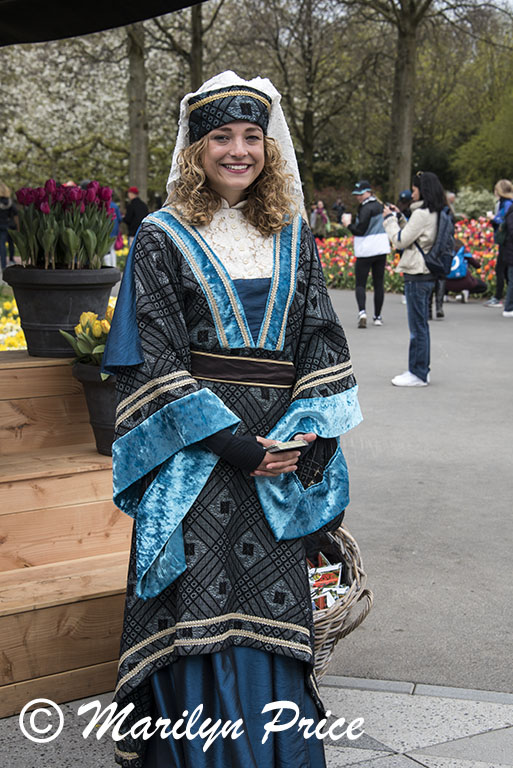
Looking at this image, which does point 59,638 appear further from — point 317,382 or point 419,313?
point 419,313

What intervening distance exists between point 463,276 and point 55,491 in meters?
12.4

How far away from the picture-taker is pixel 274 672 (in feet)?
8.99

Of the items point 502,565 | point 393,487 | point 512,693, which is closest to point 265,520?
point 512,693

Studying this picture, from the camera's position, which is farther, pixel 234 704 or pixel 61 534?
pixel 61 534

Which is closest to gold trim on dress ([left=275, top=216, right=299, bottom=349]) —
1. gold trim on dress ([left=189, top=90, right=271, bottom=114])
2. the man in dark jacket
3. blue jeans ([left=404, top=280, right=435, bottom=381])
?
gold trim on dress ([left=189, top=90, right=271, bottom=114])

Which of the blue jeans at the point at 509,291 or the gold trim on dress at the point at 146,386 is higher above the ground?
the gold trim on dress at the point at 146,386

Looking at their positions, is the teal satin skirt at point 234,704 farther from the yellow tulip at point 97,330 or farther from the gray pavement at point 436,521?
the yellow tulip at point 97,330

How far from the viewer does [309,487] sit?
2807 mm

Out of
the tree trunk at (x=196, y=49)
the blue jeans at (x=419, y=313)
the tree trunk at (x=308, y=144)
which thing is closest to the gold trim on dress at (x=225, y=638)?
the blue jeans at (x=419, y=313)

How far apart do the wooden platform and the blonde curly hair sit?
139 centimetres

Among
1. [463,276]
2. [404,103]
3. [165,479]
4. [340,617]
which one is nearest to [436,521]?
[340,617]

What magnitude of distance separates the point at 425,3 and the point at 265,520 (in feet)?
69.8

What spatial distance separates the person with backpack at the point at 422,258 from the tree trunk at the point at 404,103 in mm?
13834

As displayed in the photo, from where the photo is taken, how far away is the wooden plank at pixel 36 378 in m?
4.03
